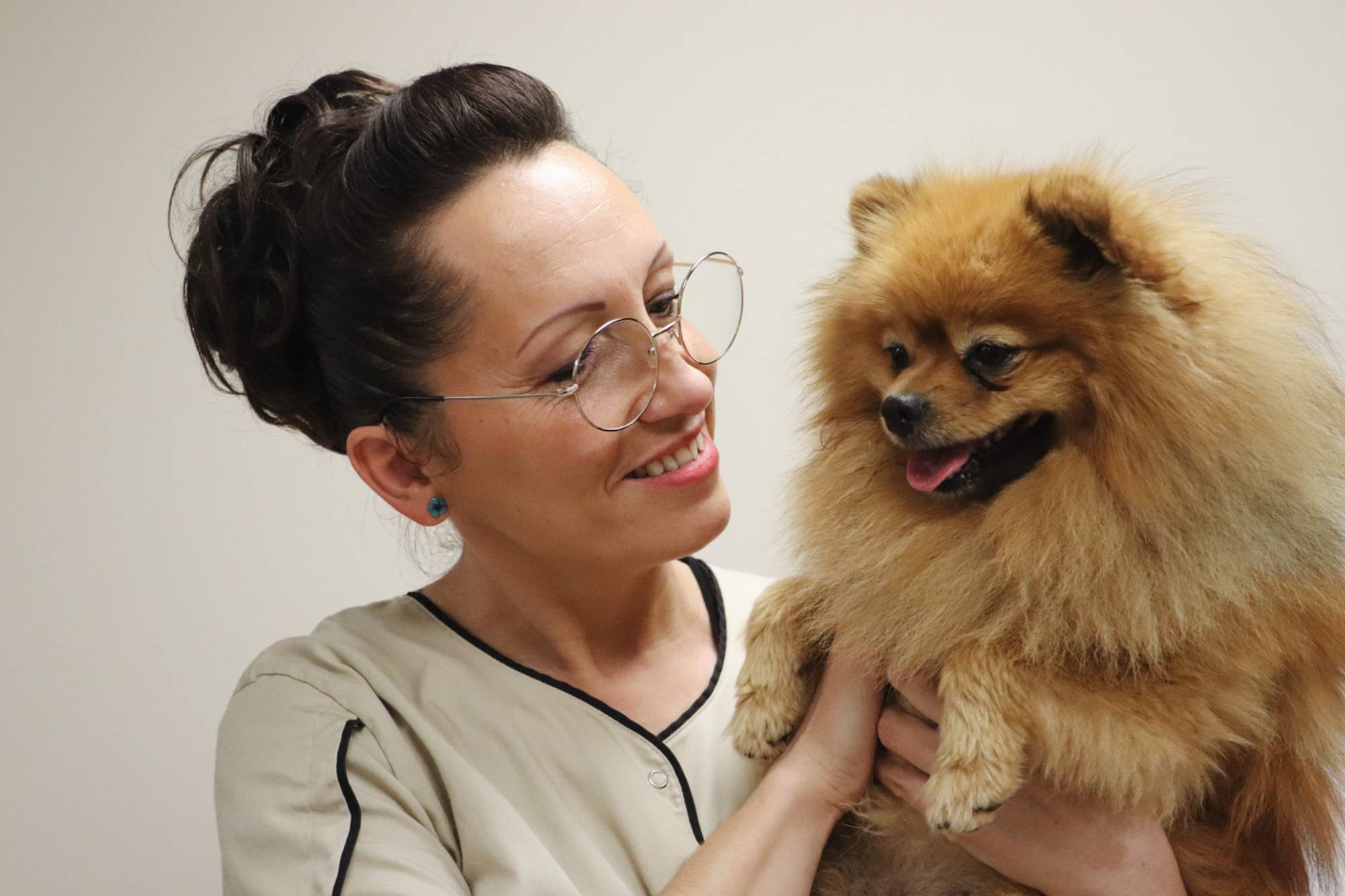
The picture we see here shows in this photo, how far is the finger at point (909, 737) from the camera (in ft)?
4.44

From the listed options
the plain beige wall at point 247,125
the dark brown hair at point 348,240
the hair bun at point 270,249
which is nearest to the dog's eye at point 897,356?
the dark brown hair at point 348,240

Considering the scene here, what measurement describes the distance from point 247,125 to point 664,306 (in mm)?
1333

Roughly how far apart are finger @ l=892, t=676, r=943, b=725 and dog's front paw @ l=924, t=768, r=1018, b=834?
0.13 meters

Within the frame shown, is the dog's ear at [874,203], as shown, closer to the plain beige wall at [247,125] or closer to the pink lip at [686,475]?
the pink lip at [686,475]

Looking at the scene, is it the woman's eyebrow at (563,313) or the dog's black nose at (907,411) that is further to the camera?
the woman's eyebrow at (563,313)

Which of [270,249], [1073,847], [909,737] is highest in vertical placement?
[270,249]

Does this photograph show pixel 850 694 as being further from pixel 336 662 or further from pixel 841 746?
pixel 336 662

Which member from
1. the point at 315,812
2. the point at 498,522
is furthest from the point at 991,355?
the point at 315,812

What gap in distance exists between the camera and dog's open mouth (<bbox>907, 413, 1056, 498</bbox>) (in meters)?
1.28

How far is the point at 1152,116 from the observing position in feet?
7.95

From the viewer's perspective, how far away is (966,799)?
1.21 m

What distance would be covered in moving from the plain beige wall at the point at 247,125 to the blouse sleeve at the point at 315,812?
34.5 inches

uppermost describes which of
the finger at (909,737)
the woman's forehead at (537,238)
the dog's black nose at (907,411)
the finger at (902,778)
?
the woman's forehead at (537,238)

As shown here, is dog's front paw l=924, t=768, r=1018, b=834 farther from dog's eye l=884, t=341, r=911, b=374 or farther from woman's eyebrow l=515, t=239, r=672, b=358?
woman's eyebrow l=515, t=239, r=672, b=358
